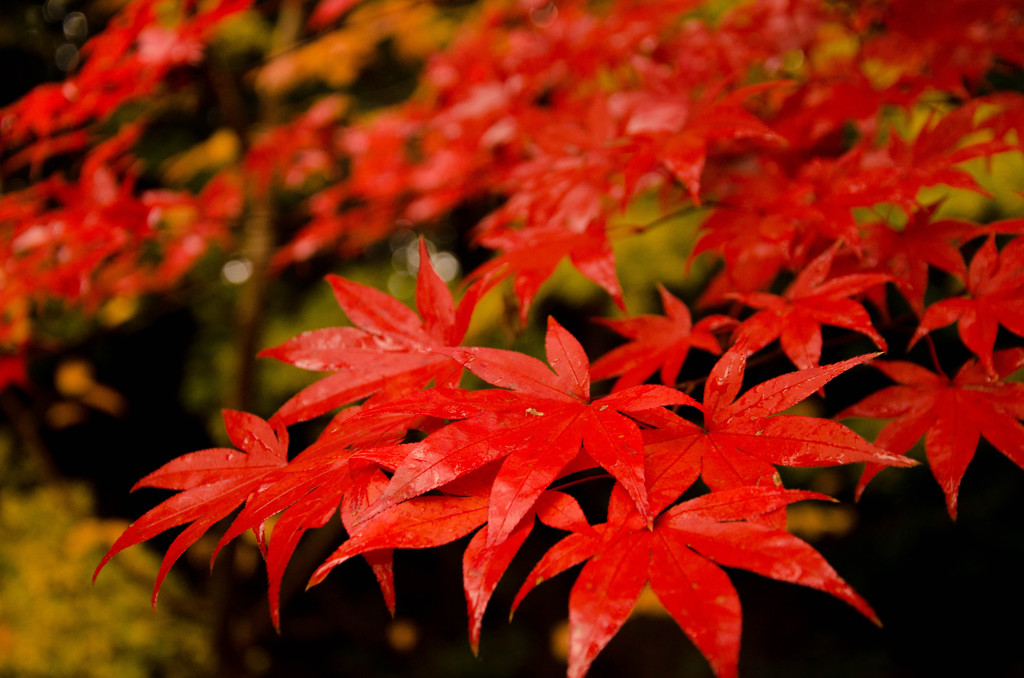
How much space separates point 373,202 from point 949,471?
2191 millimetres

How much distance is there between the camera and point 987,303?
794mm

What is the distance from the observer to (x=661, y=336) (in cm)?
92

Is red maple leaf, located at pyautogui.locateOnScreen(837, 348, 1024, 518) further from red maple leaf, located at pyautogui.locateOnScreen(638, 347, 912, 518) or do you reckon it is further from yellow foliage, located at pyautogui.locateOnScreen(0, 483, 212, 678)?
yellow foliage, located at pyautogui.locateOnScreen(0, 483, 212, 678)

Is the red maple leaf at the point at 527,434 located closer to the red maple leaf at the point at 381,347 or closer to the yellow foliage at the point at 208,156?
the red maple leaf at the point at 381,347

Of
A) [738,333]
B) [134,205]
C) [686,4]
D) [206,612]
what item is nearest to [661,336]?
[738,333]

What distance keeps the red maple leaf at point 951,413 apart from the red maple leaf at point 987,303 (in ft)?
0.11

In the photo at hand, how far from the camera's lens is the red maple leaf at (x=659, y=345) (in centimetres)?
83

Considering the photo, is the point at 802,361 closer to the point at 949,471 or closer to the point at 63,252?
the point at 949,471

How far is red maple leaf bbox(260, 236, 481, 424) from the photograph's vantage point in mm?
757

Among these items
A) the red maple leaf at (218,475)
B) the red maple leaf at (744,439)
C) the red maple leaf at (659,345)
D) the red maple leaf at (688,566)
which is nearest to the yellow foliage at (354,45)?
the red maple leaf at (659,345)

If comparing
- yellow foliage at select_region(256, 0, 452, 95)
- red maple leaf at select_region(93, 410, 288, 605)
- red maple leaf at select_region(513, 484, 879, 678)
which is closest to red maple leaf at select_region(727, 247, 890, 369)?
red maple leaf at select_region(513, 484, 879, 678)

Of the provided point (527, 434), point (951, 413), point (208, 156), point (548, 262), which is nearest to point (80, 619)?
point (208, 156)

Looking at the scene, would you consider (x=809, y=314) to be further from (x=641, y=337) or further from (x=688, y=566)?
(x=688, y=566)

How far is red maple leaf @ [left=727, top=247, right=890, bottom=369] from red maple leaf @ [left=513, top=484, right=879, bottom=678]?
0.27 m
